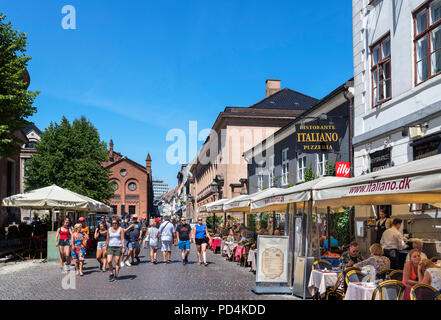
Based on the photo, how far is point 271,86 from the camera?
55.1m

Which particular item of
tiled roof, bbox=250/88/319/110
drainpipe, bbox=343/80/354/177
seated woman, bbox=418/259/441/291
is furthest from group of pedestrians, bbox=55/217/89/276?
tiled roof, bbox=250/88/319/110

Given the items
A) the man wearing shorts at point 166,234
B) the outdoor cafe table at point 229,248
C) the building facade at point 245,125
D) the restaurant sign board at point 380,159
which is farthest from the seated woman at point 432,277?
the building facade at point 245,125

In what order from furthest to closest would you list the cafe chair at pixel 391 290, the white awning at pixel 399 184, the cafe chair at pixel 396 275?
the cafe chair at pixel 396 275, the cafe chair at pixel 391 290, the white awning at pixel 399 184

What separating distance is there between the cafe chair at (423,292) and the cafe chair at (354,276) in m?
1.83

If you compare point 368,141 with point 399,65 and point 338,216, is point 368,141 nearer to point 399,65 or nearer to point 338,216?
point 399,65

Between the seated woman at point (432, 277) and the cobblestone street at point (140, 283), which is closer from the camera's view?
the seated woman at point (432, 277)

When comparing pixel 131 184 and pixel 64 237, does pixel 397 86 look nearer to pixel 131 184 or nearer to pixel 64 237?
pixel 64 237

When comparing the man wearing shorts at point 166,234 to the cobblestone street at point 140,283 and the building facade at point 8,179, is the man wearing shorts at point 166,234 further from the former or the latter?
the building facade at point 8,179

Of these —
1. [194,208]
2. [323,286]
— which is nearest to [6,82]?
[323,286]

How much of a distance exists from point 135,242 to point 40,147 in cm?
2416

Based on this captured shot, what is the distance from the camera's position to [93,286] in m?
11.7

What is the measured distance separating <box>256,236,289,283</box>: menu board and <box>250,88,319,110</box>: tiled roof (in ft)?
122

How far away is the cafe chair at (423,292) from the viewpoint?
6.14 metres

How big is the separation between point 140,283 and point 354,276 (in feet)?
19.8
